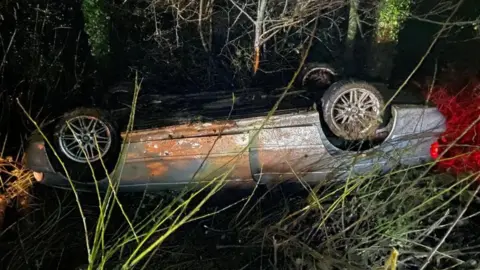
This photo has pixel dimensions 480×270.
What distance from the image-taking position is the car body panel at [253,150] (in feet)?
16.9

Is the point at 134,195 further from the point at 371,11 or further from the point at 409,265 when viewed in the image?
the point at 371,11

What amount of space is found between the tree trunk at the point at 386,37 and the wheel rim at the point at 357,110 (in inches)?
146

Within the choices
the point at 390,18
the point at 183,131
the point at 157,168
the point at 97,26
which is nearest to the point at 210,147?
the point at 183,131

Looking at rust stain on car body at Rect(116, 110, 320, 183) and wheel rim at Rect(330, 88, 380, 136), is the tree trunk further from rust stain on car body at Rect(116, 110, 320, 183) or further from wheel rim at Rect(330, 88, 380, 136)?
rust stain on car body at Rect(116, 110, 320, 183)

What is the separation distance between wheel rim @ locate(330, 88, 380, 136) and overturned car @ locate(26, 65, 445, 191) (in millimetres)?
11

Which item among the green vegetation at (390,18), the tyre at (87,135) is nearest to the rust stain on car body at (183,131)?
the tyre at (87,135)

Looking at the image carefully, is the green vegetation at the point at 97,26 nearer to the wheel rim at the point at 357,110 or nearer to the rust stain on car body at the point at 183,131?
the rust stain on car body at the point at 183,131

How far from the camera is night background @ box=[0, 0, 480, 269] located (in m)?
4.27

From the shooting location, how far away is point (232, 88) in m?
8.26

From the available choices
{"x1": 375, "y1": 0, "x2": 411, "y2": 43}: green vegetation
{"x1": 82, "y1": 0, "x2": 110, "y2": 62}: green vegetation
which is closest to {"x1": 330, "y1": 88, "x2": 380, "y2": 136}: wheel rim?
{"x1": 375, "y1": 0, "x2": 411, "y2": 43}: green vegetation

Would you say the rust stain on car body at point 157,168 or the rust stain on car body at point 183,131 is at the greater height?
the rust stain on car body at point 183,131

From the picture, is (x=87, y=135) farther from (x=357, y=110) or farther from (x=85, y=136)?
(x=357, y=110)

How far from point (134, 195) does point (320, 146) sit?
213 centimetres

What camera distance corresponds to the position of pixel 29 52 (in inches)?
300
